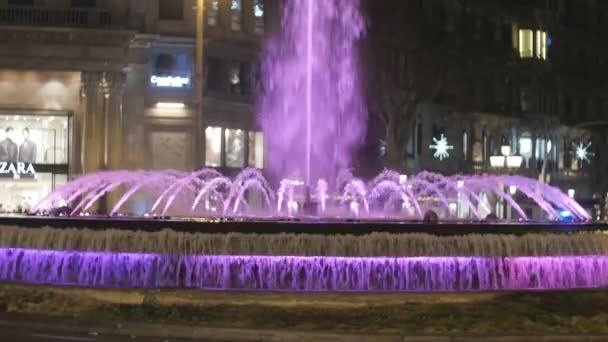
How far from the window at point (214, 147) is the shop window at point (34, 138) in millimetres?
7581

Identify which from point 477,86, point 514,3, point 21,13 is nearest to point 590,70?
point 514,3

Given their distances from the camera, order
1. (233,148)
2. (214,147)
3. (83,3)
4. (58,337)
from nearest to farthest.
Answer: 1. (58,337)
2. (83,3)
3. (214,147)
4. (233,148)

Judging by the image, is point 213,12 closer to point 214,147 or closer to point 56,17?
point 214,147

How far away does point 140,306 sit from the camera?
18797 mm

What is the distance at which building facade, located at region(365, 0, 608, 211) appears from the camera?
6384 centimetres

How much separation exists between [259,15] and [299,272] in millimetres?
37176

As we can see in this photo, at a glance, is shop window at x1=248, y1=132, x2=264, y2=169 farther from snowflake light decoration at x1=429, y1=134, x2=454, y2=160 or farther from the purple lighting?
the purple lighting

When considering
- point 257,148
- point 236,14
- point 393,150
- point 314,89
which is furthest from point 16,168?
point 393,150

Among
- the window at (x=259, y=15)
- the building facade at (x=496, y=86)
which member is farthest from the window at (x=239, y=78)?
the building facade at (x=496, y=86)

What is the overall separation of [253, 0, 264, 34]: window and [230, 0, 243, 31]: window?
3.03 feet

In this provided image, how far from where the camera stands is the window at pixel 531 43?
8275 cm

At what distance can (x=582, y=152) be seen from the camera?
92438mm

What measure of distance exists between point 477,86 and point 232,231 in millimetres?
54468

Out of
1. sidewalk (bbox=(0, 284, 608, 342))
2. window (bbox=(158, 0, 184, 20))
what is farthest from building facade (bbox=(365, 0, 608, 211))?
sidewalk (bbox=(0, 284, 608, 342))
